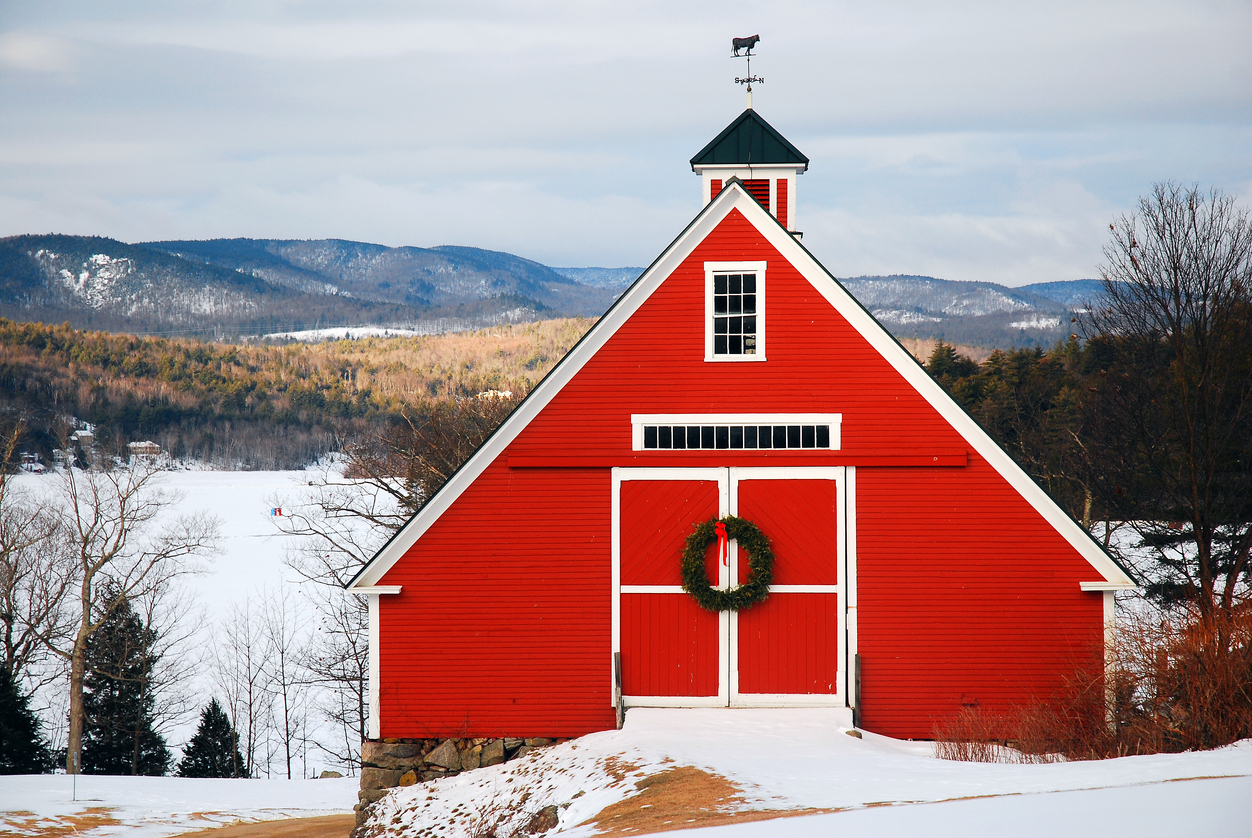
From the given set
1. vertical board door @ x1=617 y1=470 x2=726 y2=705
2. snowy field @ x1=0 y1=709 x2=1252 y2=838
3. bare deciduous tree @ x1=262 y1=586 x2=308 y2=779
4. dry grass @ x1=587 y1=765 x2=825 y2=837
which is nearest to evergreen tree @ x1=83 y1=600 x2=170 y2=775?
bare deciduous tree @ x1=262 y1=586 x2=308 y2=779

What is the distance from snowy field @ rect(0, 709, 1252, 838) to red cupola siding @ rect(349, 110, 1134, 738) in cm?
82

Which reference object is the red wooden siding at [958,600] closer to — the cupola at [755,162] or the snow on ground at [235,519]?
the cupola at [755,162]

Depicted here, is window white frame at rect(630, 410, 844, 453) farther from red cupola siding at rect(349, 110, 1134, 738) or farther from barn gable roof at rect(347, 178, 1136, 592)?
barn gable roof at rect(347, 178, 1136, 592)

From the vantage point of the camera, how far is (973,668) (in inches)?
519

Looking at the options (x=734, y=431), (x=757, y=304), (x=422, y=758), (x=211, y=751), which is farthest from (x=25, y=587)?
(x=757, y=304)

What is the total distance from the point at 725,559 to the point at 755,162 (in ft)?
25.1

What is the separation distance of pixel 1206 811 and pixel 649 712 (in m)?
7.34

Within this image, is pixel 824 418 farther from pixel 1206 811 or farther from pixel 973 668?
pixel 1206 811

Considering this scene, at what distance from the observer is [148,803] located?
21266 mm

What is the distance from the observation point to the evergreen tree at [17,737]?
26312 mm

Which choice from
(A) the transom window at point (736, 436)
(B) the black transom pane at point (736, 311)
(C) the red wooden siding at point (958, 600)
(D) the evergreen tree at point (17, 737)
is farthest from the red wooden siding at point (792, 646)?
(D) the evergreen tree at point (17, 737)

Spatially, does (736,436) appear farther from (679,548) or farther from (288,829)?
(288,829)

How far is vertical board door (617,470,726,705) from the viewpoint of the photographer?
1333 cm

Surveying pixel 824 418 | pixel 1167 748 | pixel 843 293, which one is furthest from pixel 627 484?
pixel 1167 748
